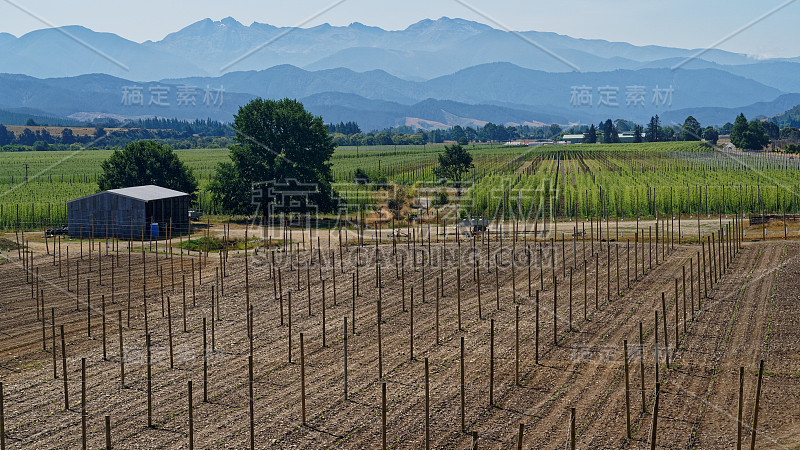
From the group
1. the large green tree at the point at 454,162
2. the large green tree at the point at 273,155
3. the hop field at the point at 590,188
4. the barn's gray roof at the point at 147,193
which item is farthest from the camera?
the large green tree at the point at 454,162

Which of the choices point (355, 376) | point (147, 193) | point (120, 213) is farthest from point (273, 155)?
point (355, 376)

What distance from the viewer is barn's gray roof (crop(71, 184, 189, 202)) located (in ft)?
114

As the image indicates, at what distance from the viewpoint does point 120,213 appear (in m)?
34.7

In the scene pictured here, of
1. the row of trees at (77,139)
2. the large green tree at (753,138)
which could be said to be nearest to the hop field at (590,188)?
the large green tree at (753,138)

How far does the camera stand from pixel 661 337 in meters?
16.4

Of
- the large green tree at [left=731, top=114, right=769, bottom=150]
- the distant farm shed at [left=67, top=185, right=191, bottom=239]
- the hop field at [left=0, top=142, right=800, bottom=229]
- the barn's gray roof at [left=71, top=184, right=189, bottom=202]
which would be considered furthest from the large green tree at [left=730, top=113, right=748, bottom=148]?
the distant farm shed at [left=67, top=185, right=191, bottom=239]

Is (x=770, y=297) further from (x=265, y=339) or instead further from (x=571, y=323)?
(x=265, y=339)

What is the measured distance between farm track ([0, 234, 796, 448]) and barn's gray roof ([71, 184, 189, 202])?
13.1m

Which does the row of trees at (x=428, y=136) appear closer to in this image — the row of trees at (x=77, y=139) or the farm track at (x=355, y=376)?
the row of trees at (x=77, y=139)

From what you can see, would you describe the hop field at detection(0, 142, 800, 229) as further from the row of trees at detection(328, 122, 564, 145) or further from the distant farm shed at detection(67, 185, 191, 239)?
the row of trees at detection(328, 122, 564, 145)

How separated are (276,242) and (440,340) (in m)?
16.7

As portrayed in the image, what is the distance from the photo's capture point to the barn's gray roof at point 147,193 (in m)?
34.7

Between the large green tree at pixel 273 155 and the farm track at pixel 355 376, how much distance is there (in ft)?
59.9

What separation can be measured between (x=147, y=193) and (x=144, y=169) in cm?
565
